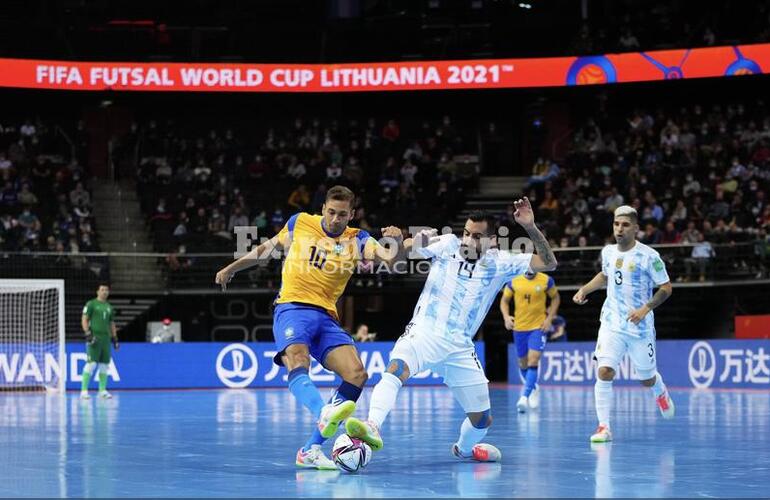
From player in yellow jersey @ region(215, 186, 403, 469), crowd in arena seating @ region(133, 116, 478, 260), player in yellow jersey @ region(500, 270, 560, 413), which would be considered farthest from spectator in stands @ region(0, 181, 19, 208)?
player in yellow jersey @ region(215, 186, 403, 469)

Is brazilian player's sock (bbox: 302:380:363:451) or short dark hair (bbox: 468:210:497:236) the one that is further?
short dark hair (bbox: 468:210:497:236)

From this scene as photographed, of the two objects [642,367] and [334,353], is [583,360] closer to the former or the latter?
[642,367]

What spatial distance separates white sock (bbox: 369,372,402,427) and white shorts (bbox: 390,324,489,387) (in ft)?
0.80

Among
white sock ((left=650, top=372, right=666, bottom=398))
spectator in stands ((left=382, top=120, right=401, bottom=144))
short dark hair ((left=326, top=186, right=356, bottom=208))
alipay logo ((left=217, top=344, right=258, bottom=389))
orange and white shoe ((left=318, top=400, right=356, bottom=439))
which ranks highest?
spectator in stands ((left=382, top=120, right=401, bottom=144))

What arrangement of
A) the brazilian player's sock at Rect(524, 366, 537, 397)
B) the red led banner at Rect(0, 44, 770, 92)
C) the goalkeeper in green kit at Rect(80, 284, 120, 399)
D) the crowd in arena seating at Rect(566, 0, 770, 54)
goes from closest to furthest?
the brazilian player's sock at Rect(524, 366, 537, 397) < the goalkeeper in green kit at Rect(80, 284, 120, 399) < the red led banner at Rect(0, 44, 770, 92) < the crowd in arena seating at Rect(566, 0, 770, 54)

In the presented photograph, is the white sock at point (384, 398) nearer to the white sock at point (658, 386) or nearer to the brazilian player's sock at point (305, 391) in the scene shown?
the brazilian player's sock at point (305, 391)

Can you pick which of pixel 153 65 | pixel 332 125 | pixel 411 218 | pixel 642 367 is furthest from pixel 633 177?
pixel 642 367

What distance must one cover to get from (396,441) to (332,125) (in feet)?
93.5

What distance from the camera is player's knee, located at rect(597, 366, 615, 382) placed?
1203cm

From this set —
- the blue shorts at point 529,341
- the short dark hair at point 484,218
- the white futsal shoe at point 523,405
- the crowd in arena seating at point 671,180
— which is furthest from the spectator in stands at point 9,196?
the short dark hair at point 484,218

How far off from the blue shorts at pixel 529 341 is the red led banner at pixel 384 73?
1798cm

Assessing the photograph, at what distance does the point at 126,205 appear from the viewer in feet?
117

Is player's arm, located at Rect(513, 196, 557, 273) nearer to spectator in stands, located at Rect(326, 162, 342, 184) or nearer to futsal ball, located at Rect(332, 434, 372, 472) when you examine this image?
futsal ball, located at Rect(332, 434, 372, 472)

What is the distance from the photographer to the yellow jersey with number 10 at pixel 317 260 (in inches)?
374
